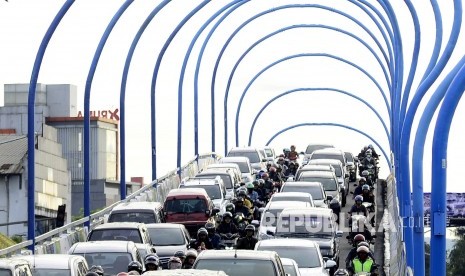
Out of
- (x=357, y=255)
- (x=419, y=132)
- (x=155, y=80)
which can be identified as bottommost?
(x=357, y=255)

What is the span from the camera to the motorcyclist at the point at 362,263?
27.7 metres

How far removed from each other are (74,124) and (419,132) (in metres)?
106

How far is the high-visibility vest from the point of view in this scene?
27797mm

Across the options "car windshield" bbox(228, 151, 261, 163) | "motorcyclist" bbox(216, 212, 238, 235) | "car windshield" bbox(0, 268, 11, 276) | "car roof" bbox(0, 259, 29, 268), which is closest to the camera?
"car windshield" bbox(0, 268, 11, 276)

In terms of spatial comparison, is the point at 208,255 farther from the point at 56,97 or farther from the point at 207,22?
the point at 56,97

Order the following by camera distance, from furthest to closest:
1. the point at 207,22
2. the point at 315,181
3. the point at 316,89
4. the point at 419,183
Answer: the point at 316,89 < the point at 207,22 < the point at 315,181 < the point at 419,183

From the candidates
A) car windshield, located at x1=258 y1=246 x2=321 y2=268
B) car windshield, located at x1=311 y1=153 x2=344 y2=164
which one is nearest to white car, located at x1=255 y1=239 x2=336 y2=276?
car windshield, located at x1=258 y1=246 x2=321 y2=268

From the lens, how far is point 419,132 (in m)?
27.3

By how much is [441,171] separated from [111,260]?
28.0ft

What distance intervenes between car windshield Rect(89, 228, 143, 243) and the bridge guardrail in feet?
4.31

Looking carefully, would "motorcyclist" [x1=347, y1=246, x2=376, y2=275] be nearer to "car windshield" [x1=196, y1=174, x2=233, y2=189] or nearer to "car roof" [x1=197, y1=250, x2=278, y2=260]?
"car roof" [x1=197, y1=250, x2=278, y2=260]

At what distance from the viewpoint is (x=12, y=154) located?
314 ft

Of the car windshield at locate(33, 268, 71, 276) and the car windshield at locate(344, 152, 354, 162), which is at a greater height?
the car windshield at locate(344, 152, 354, 162)

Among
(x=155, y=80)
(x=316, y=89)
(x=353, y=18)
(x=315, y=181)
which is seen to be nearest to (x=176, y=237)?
(x=315, y=181)
